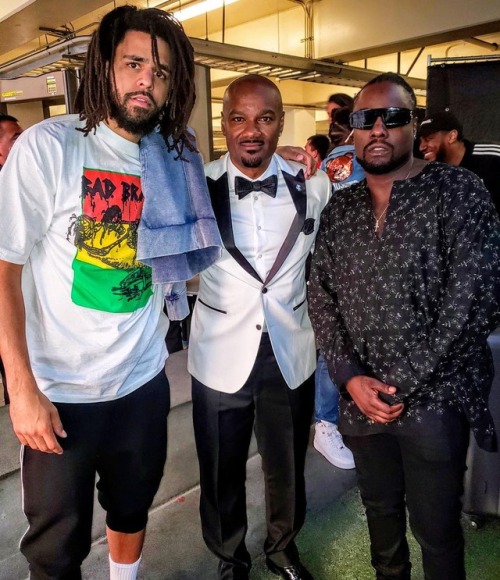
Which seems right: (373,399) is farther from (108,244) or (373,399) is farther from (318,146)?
(318,146)

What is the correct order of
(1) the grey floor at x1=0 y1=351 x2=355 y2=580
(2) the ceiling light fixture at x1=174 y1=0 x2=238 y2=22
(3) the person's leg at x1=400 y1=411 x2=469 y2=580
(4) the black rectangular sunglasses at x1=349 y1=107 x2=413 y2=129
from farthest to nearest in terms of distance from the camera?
1. (2) the ceiling light fixture at x1=174 y1=0 x2=238 y2=22
2. (1) the grey floor at x1=0 y1=351 x2=355 y2=580
3. (4) the black rectangular sunglasses at x1=349 y1=107 x2=413 y2=129
4. (3) the person's leg at x1=400 y1=411 x2=469 y2=580

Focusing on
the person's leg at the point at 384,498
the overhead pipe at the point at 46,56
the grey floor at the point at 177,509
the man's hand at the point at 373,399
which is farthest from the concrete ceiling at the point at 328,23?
the person's leg at the point at 384,498

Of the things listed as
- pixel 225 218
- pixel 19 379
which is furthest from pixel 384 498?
pixel 19 379

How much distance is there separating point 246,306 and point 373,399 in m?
0.56

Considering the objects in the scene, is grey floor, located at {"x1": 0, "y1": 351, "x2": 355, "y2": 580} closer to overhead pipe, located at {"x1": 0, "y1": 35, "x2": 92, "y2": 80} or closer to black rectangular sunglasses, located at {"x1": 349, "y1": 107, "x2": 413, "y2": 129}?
black rectangular sunglasses, located at {"x1": 349, "y1": 107, "x2": 413, "y2": 129}

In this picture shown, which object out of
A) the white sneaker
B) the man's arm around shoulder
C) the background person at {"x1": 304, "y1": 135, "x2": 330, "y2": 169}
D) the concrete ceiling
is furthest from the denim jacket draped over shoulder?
the concrete ceiling

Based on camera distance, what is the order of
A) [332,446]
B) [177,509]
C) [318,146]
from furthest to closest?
[318,146] < [332,446] < [177,509]

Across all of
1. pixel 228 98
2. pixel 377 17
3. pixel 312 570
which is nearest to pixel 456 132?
pixel 228 98

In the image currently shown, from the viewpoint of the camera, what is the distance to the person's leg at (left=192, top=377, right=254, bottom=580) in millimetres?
1872

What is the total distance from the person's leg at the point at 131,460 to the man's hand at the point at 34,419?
24 centimetres

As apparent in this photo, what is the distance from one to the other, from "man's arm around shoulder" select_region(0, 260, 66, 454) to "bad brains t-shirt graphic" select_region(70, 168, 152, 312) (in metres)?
0.17

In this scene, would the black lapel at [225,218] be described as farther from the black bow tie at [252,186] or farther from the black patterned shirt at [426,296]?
the black patterned shirt at [426,296]

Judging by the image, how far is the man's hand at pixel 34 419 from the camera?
126cm

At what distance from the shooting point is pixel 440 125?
3283mm
